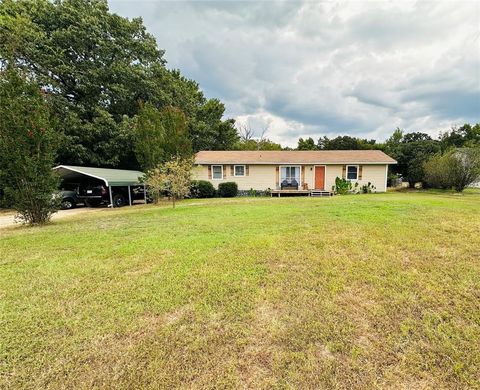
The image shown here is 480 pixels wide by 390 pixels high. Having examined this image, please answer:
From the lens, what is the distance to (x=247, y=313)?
2.75 metres

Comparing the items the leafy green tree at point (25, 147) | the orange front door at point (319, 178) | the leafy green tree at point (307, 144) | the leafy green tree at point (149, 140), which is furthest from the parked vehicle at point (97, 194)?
the leafy green tree at point (307, 144)

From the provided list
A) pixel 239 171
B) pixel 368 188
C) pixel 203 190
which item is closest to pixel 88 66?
pixel 203 190

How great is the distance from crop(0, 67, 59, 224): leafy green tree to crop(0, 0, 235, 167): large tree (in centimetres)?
902

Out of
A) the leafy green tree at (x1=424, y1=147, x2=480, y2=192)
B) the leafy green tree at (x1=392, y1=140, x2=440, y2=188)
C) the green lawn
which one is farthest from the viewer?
the leafy green tree at (x1=392, y1=140, x2=440, y2=188)

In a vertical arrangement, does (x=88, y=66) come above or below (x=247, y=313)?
above

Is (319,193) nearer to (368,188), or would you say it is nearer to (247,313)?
(368,188)

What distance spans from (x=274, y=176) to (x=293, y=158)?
86.9 inches

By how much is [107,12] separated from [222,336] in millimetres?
25579

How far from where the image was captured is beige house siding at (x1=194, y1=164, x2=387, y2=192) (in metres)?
18.6

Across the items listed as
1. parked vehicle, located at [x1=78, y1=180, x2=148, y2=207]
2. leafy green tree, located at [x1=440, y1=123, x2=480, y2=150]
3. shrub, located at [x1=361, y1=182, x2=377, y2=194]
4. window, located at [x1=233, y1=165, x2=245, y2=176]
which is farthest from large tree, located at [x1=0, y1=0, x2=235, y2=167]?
leafy green tree, located at [x1=440, y1=123, x2=480, y2=150]

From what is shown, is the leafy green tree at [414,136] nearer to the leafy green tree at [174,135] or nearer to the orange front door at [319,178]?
the orange front door at [319,178]

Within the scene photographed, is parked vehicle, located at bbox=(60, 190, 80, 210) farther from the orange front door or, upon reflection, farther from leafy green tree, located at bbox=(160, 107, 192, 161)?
the orange front door

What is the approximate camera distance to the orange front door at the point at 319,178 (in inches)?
733

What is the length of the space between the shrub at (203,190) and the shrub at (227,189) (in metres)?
0.59
